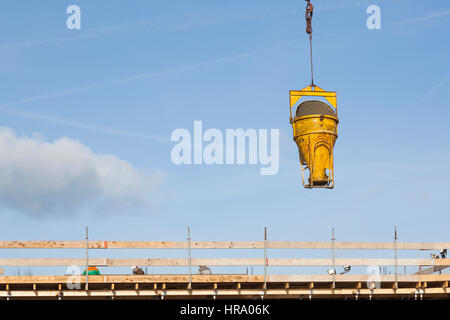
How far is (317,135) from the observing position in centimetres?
2306

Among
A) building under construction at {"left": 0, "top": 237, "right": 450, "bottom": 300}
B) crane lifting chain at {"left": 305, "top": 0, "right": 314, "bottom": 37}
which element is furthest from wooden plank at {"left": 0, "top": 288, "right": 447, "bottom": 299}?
crane lifting chain at {"left": 305, "top": 0, "right": 314, "bottom": 37}

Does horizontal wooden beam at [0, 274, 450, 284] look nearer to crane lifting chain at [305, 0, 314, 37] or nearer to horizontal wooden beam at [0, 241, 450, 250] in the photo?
horizontal wooden beam at [0, 241, 450, 250]

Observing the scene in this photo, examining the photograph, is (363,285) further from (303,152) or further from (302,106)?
(302,106)

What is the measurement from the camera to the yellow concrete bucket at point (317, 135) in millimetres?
23078

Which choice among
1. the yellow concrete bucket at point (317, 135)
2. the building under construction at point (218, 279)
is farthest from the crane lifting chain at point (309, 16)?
A: the building under construction at point (218, 279)

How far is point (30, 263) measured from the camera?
1970cm

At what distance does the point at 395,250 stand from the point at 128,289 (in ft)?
27.3

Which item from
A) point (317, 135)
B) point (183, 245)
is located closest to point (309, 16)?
point (317, 135)

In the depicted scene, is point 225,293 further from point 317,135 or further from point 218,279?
point 317,135

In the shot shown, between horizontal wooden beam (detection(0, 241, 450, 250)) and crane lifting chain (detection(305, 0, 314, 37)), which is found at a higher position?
crane lifting chain (detection(305, 0, 314, 37))

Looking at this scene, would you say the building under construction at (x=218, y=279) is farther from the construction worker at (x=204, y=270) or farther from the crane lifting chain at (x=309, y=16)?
the crane lifting chain at (x=309, y=16)

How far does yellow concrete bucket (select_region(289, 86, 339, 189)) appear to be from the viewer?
23078 millimetres

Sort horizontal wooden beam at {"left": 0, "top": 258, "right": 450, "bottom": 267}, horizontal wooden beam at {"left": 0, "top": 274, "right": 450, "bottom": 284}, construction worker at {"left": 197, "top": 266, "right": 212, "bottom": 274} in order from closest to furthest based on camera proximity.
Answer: horizontal wooden beam at {"left": 0, "top": 258, "right": 450, "bottom": 267} < horizontal wooden beam at {"left": 0, "top": 274, "right": 450, "bottom": 284} < construction worker at {"left": 197, "top": 266, "right": 212, "bottom": 274}
